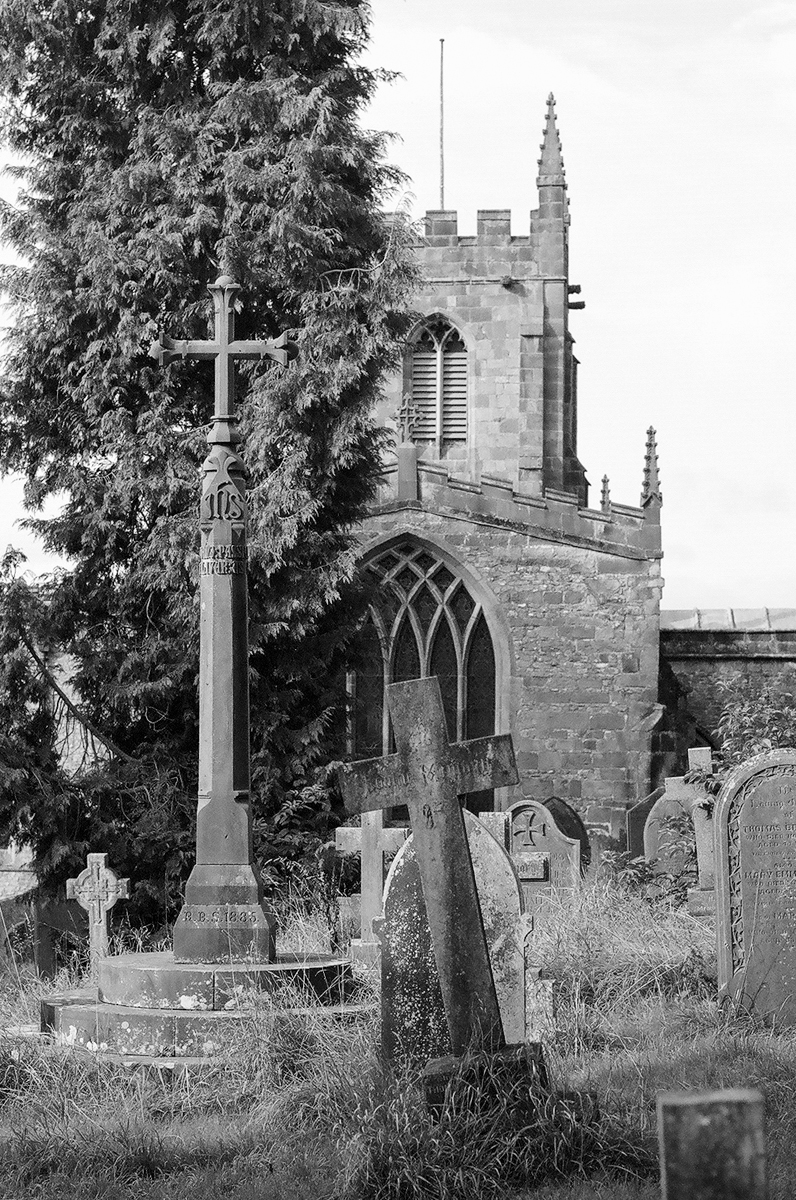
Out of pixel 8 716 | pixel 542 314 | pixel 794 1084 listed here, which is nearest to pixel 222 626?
pixel 794 1084

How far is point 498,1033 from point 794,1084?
1.78m

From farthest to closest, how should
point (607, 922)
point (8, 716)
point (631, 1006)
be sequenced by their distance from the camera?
point (8, 716) < point (607, 922) < point (631, 1006)

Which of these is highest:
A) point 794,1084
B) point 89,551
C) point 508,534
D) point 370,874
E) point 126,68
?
point 126,68

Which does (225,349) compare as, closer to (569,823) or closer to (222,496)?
(222,496)

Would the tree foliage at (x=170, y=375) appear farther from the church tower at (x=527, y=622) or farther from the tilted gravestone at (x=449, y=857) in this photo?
the tilted gravestone at (x=449, y=857)

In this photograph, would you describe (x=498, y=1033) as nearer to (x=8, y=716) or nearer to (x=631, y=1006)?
(x=631, y=1006)

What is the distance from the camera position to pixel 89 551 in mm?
15539

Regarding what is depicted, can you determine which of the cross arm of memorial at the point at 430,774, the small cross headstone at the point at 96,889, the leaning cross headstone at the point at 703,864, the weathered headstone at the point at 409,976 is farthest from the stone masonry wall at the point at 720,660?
the cross arm of memorial at the point at 430,774

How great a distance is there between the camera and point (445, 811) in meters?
6.10

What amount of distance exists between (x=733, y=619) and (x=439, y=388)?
6.43 m

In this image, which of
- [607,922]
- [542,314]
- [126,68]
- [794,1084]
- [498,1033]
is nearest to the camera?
[498,1033]

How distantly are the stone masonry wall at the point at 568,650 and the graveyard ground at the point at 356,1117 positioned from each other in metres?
12.4

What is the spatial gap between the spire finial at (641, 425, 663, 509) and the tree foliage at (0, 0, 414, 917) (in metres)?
7.26

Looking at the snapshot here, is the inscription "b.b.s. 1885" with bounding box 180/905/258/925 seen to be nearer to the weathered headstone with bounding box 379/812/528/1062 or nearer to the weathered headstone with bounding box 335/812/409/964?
the weathered headstone with bounding box 379/812/528/1062
